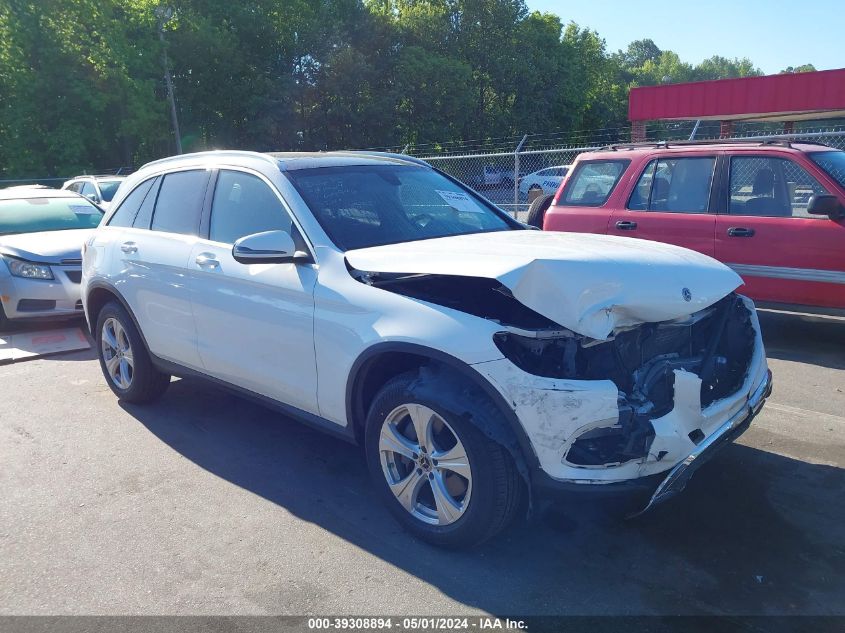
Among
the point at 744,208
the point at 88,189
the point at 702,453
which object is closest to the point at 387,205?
the point at 702,453

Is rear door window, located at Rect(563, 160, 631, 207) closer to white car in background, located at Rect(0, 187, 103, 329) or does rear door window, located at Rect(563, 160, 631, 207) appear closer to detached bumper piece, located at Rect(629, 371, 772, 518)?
detached bumper piece, located at Rect(629, 371, 772, 518)

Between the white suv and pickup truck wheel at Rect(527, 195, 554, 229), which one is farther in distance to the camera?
pickup truck wheel at Rect(527, 195, 554, 229)

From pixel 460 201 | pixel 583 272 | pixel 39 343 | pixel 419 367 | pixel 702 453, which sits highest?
pixel 460 201

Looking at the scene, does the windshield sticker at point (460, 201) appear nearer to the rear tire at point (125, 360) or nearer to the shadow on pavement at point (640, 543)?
the shadow on pavement at point (640, 543)

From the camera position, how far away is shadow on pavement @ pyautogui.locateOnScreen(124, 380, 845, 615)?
2.97 m

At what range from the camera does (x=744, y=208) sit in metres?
6.94

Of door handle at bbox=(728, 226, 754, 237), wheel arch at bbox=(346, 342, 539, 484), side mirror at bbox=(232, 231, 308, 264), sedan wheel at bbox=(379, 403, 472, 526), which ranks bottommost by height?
sedan wheel at bbox=(379, 403, 472, 526)

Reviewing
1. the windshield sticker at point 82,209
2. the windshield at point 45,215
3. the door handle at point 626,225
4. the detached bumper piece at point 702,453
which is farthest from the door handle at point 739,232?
the windshield sticker at point 82,209

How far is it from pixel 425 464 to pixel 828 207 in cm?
490

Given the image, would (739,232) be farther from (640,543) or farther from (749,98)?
(749,98)

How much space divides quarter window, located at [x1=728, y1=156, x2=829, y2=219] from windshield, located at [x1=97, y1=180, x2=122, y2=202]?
11.8m

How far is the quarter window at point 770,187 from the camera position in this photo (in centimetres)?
664

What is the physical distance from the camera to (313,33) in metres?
38.3

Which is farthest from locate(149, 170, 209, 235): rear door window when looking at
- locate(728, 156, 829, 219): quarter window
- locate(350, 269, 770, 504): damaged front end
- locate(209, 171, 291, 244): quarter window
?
locate(728, 156, 829, 219): quarter window
